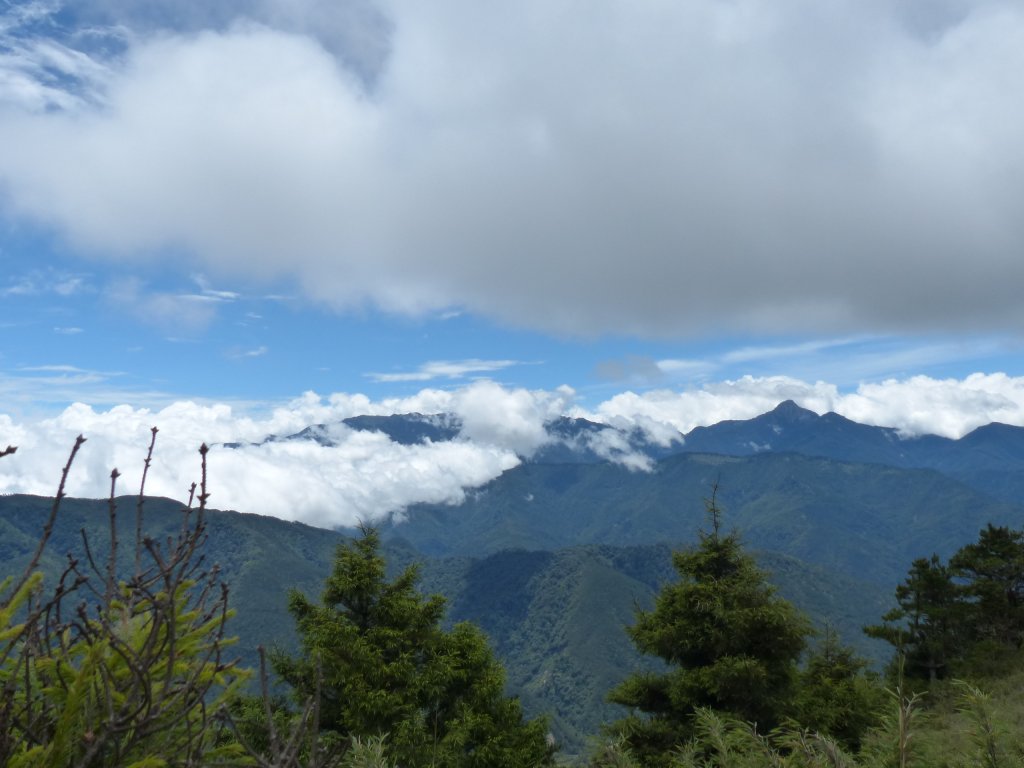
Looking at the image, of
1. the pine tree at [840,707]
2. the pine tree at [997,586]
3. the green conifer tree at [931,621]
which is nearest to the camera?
the pine tree at [840,707]

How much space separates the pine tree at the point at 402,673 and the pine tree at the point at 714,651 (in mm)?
3479

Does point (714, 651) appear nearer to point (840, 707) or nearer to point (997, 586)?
point (840, 707)

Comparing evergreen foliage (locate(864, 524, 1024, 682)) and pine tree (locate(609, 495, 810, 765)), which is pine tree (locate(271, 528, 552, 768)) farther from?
evergreen foliage (locate(864, 524, 1024, 682))

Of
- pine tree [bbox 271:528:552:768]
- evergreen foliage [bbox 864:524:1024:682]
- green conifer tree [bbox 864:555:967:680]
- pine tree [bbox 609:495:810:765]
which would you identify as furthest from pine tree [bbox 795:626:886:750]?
green conifer tree [bbox 864:555:967:680]

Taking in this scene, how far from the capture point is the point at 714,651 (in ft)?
62.9

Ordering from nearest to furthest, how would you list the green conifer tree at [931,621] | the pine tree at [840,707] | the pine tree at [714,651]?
the pine tree at [714,651] → the pine tree at [840,707] → the green conifer tree at [931,621]

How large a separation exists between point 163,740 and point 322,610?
18.7m

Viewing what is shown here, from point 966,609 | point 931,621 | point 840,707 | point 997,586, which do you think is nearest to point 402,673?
point 840,707

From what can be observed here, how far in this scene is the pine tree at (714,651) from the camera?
18.1 m

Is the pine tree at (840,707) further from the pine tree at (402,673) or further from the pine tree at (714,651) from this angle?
the pine tree at (402,673)

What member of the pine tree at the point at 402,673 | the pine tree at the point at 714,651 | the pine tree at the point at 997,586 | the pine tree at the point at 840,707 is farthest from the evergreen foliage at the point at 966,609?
the pine tree at the point at 402,673

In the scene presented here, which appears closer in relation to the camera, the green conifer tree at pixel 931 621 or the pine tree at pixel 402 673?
the pine tree at pixel 402 673

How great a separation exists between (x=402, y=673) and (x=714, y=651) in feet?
29.8

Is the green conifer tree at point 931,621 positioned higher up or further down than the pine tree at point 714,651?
further down
